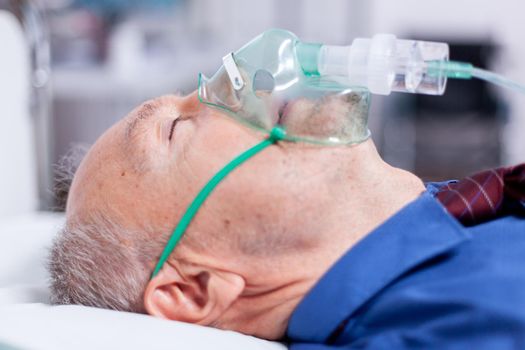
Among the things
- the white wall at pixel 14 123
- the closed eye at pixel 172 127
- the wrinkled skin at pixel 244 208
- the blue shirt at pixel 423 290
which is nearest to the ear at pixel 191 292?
the wrinkled skin at pixel 244 208

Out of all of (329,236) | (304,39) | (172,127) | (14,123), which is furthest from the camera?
(304,39)

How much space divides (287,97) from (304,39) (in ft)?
12.4

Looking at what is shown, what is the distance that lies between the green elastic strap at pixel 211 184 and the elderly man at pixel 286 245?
0.01 m

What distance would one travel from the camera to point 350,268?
3.66 ft

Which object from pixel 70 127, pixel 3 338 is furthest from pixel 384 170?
pixel 70 127

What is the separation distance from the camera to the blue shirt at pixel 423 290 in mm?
993

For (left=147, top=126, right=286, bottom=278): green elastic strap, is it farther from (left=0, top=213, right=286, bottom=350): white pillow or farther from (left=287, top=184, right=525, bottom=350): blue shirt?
(left=287, top=184, right=525, bottom=350): blue shirt

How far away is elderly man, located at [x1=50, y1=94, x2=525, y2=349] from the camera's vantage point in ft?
3.44

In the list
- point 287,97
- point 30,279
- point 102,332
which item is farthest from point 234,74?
point 30,279

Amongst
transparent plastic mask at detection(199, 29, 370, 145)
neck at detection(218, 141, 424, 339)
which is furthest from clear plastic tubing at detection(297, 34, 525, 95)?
neck at detection(218, 141, 424, 339)

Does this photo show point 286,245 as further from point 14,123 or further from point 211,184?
point 14,123

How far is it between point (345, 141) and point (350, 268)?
0.24 m

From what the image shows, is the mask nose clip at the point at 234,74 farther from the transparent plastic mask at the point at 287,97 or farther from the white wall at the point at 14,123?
the white wall at the point at 14,123

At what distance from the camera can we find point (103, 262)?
1259 mm
